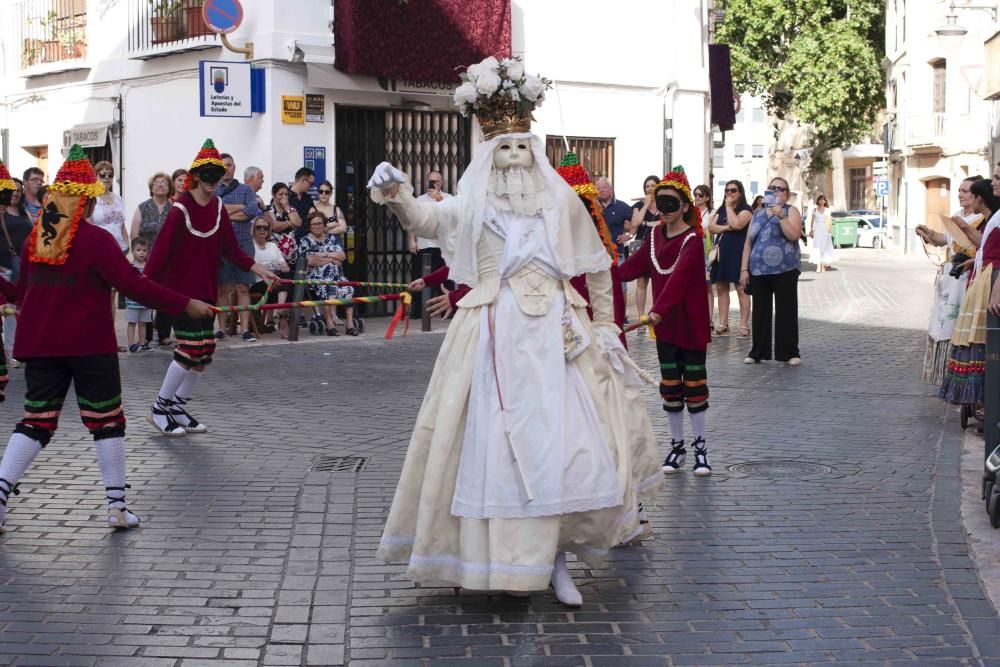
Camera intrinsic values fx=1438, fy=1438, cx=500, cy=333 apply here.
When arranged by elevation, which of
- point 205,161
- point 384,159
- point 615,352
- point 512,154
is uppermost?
point 384,159

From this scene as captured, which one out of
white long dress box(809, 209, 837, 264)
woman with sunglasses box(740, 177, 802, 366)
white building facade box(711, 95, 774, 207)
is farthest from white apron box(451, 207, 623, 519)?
white building facade box(711, 95, 774, 207)

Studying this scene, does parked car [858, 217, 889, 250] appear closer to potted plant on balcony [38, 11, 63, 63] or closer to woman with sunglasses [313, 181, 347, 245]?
potted plant on balcony [38, 11, 63, 63]

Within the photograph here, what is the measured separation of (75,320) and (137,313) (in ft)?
28.6

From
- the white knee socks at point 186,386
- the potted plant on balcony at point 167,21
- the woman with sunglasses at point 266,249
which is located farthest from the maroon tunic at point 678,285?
the potted plant on balcony at point 167,21

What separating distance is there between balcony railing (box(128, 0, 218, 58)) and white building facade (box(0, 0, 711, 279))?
0.03m

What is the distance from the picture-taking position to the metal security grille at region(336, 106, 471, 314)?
2038cm

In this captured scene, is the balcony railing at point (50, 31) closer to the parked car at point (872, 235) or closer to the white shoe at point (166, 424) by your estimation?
the white shoe at point (166, 424)

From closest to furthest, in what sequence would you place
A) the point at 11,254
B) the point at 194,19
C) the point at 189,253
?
the point at 189,253 < the point at 11,254 < the point at 194,19

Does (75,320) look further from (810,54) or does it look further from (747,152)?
(747,152)

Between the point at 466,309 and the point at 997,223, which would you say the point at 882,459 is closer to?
the point at 997,223

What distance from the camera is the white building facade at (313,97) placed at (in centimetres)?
1978

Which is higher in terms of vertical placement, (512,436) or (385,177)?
(385,177)

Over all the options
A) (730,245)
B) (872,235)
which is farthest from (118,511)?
(872,235)

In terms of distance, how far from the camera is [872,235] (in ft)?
188
